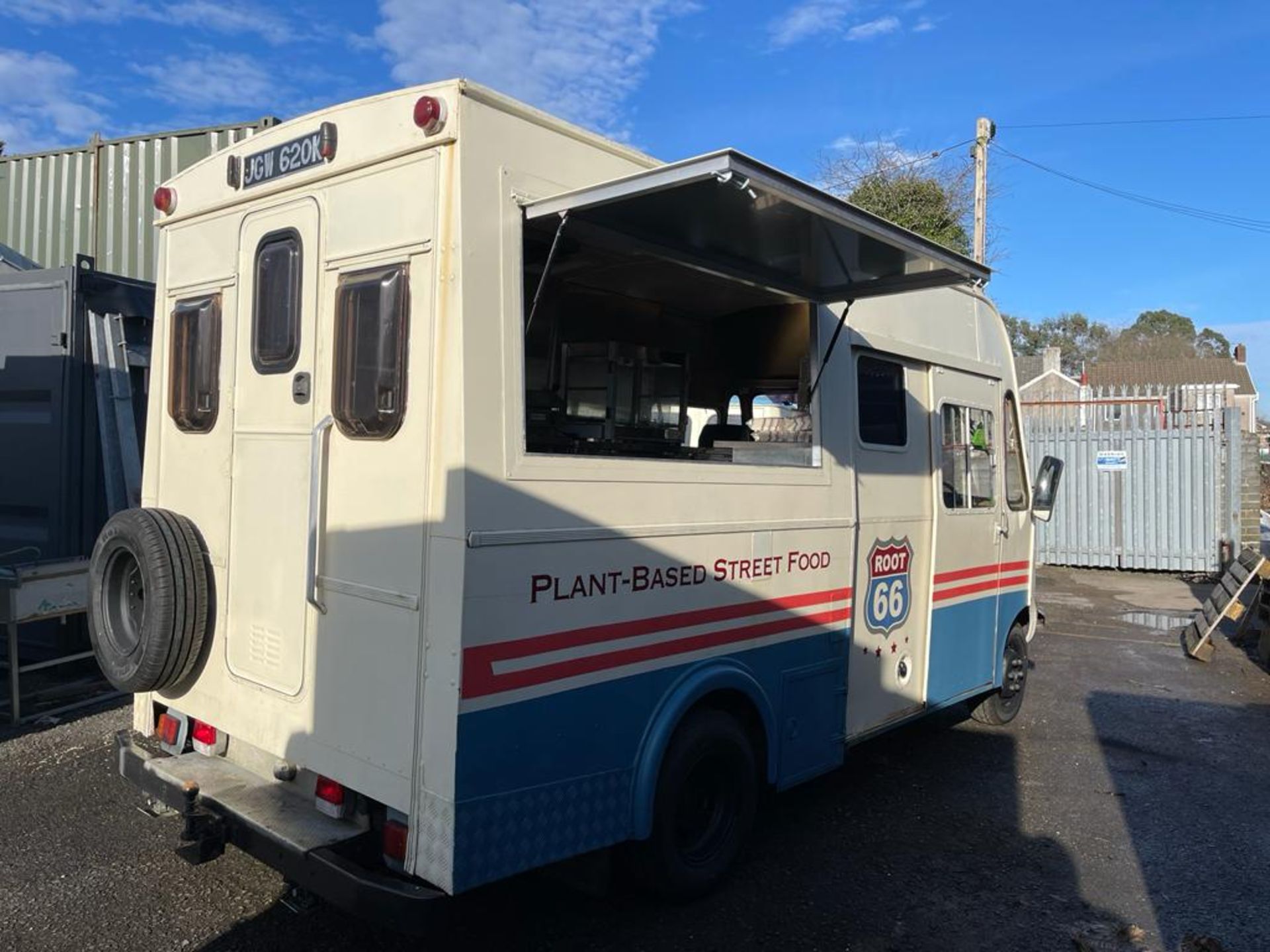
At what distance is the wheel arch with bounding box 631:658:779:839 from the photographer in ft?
10.7

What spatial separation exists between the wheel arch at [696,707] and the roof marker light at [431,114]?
207cm

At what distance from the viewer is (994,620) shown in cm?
588

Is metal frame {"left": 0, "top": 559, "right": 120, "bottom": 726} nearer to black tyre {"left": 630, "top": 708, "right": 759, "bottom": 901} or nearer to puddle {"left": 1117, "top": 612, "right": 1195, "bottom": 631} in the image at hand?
black tyre {"left": 630, "top": 708, "right": 759, "bottom": 901}

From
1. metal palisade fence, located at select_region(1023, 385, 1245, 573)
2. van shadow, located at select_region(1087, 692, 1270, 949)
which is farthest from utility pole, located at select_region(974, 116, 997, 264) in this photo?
van shadow, located at select_region(1087, 692, 1270, 949)

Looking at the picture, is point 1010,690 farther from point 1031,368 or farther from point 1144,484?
point 1031,368

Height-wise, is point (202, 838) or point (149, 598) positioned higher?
point (149, 598)

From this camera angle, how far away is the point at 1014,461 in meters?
6.14

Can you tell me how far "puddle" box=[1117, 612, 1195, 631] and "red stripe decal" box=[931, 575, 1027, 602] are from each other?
5143 millimetres

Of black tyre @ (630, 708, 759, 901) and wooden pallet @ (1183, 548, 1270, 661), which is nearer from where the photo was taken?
black tyre @ (630, 708, 759, 901)

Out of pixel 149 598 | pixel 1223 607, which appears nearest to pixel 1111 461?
pixel 1223 607

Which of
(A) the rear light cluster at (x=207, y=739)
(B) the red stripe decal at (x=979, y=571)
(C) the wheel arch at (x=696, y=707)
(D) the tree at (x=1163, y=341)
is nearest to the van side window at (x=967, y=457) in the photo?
(B) the red stripe decal at (x=979, y=571)

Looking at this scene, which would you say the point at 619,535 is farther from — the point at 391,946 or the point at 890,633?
the point at 890,633

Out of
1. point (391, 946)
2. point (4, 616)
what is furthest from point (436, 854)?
point (4, 616)

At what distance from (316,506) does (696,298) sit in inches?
101
